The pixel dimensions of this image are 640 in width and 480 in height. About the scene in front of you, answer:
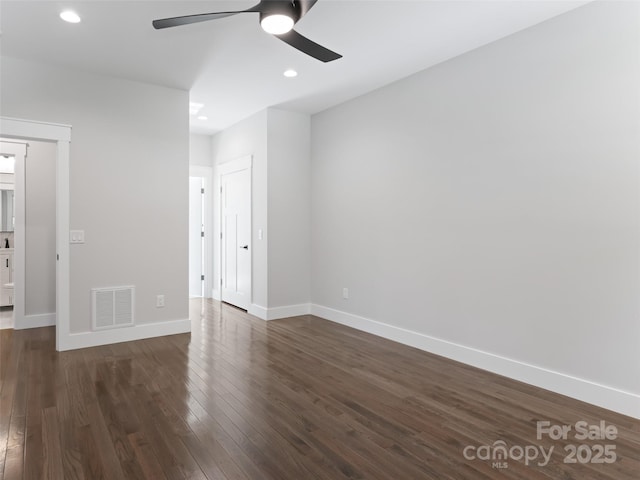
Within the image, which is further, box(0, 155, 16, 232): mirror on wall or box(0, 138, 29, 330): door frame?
box(0, 155, 16, 232): mirror on wall

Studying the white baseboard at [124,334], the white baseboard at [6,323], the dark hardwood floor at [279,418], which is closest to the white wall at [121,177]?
the white baseboard at [124,334]

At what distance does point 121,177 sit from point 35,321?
2.39 meters

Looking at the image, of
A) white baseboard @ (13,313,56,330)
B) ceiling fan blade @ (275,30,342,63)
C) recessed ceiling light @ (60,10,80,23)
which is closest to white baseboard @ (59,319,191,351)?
white baseboard @ (13,313,56,330)

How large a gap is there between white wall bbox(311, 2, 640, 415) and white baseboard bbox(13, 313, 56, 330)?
406 centimetres

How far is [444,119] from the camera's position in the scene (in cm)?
384

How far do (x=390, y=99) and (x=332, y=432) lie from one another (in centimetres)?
350

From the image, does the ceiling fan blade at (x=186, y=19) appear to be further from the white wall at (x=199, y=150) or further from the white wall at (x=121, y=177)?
the white wall at (x=199, y=150)

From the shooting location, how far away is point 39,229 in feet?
16.6

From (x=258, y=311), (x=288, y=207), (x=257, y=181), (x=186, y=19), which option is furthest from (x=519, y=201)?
(x=258, y=311)

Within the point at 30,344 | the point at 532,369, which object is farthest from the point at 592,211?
the point at 30,344

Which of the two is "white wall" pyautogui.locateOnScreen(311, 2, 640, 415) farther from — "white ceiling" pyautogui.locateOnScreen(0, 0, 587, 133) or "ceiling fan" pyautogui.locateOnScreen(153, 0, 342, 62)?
"ceiling fan" pyautogui.locateOnScreen(153, 0, 342, 62)

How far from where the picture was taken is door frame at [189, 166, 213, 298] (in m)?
6.94

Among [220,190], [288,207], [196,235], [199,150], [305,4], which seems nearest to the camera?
[305,4]

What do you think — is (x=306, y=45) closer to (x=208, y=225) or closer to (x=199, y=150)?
(x=199, y=150)
